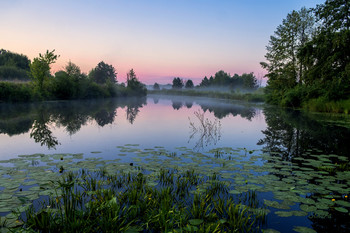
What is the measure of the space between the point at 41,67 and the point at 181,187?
41638mm

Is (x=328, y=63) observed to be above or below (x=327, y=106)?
above

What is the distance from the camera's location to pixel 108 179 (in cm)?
549

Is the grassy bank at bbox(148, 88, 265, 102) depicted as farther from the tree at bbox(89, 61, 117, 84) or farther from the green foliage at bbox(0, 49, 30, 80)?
the green foliage at bbox(0, 49, 30, 80)

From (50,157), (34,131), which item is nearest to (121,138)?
(50,157)

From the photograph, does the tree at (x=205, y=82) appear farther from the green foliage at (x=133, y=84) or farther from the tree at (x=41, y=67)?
the tree at (x=41, y=67)

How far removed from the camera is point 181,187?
519cm

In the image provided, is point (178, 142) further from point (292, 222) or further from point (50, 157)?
point (292, 222)

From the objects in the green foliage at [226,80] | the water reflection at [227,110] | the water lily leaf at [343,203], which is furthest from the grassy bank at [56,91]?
the green foliage at [226,80]

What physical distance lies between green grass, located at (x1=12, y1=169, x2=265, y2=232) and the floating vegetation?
0.08 ft

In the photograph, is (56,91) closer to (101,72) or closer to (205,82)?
(101,72)

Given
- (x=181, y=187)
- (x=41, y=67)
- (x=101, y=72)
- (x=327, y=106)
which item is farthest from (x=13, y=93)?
(x=101, y=72)

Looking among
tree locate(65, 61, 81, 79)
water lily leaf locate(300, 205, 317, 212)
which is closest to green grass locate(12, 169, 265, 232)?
water lily leaf locate(300, 205, 317, 212)

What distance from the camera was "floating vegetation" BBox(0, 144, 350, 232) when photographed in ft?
12.2

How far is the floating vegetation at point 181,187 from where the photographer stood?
3.73 metres
